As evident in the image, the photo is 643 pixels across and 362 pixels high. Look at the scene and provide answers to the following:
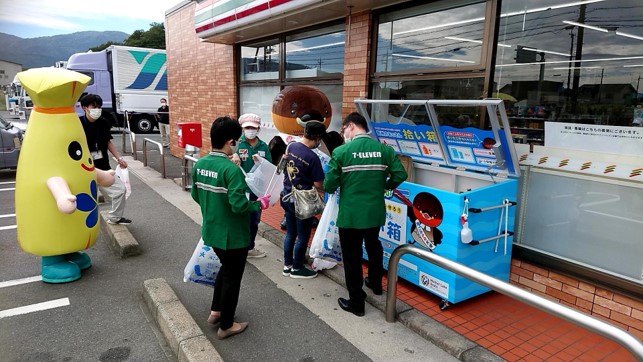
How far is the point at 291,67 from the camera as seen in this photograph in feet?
23.6

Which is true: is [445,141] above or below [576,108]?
below

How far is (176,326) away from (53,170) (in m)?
1.92

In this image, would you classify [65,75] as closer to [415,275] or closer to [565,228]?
[415,275]

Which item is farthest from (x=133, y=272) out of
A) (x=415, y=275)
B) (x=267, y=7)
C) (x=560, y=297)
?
(x=560, y=297)

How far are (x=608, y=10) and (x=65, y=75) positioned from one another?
15.1 feet

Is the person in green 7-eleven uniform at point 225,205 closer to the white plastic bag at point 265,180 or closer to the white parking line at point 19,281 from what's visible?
the white plastic bag at point 265,180

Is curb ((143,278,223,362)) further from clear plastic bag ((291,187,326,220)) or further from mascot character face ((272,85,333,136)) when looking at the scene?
mascot character face ((272,85,333,136))

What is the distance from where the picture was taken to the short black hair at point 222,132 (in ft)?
9.52

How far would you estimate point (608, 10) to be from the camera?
3.31m

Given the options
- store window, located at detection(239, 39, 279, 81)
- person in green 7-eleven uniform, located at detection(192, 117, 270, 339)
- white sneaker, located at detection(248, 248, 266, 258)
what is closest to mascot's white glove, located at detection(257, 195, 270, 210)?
person in green 7-eleven uniform, located at detection(192, 117, 270, 339)

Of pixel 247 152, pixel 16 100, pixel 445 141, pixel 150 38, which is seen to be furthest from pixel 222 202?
pixel 150 38

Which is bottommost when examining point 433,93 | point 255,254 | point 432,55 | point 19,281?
point 19,281

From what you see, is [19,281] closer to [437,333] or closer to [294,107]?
[294,107]

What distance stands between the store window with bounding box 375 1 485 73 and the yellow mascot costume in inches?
134
